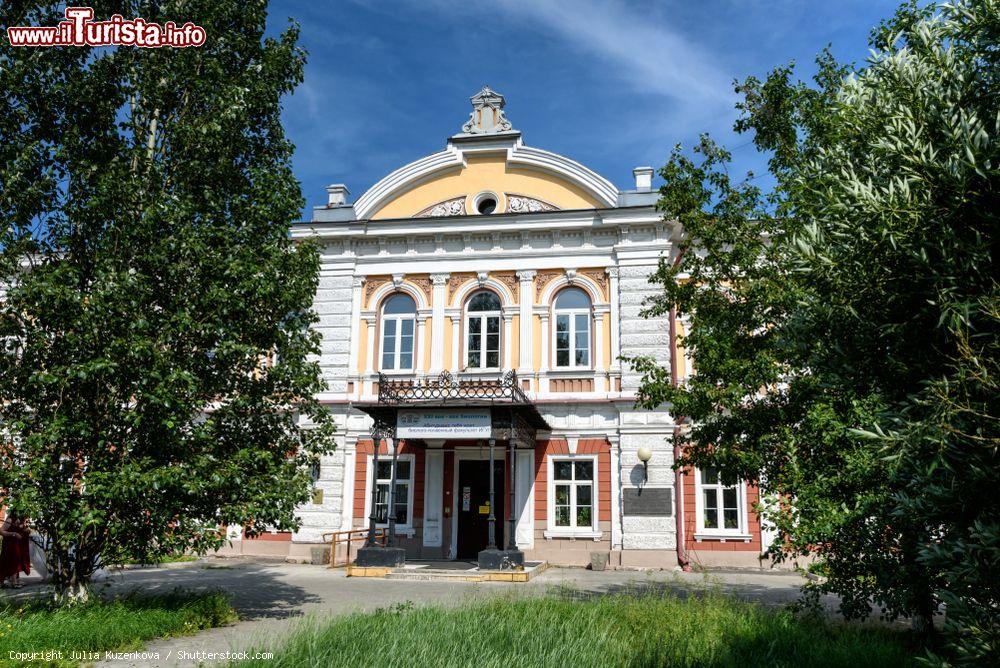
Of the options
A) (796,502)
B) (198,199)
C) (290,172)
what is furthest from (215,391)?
(796,502)

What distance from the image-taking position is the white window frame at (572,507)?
17.5 meters

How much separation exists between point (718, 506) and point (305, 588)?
10.2 metres

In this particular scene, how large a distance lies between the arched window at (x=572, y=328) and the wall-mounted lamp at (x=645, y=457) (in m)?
2.67

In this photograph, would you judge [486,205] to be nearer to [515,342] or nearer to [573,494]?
[515,342]

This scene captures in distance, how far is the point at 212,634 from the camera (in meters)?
8.66

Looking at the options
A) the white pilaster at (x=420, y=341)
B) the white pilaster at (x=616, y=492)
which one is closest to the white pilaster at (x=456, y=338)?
the white pilaster at (x=420, y=341)

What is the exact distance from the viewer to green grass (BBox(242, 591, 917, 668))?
257 inches

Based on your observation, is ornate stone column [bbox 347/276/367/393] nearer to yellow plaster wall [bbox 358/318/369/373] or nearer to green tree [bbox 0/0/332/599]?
yellow plaster wall [bbox 358/318/369/373]

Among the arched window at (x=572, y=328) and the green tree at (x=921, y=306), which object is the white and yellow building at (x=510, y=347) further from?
the green tree at (x=921, y=306)

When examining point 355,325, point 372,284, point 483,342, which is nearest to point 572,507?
point 483,342

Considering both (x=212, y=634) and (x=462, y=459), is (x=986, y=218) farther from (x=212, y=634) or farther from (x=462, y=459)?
(x=462, y=459)

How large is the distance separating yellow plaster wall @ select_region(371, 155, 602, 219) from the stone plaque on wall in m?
7.79

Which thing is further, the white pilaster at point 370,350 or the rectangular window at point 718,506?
the white pilaster at point 370,350

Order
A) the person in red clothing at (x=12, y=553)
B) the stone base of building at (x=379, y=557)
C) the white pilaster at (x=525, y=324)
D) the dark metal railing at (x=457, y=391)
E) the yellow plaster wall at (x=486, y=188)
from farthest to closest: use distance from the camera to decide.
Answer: the yellow plaster wall at (x=486, y=188) → the white pilaster at (x=525, y=324) → the dark metal railing at (x=457, y=391) → the stone base of building at (x=379, y=557) → the person in red clothing at (x=12, y=553)
